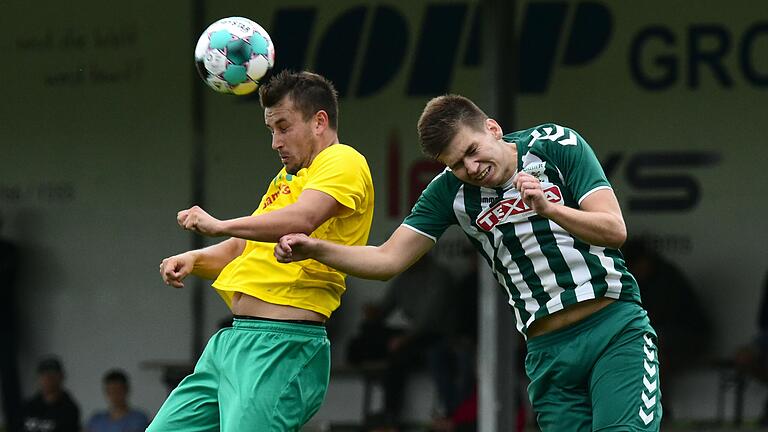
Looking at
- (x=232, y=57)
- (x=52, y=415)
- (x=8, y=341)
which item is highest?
(x=232, y=57)

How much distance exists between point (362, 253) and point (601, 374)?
3.02 ft

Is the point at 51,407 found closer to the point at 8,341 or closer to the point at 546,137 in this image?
the point at 8,341

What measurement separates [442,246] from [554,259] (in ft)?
22.9

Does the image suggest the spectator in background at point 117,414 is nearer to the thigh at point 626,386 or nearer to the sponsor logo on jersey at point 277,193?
the sponsor logo on jersey at point 277,193

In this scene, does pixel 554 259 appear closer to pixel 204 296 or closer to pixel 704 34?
pixel 704 34

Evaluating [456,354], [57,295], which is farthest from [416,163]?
[57,295]

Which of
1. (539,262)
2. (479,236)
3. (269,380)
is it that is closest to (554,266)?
(539,262)

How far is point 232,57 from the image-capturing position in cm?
557

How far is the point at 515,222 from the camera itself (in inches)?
203

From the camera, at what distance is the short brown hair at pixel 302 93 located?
5316 mm

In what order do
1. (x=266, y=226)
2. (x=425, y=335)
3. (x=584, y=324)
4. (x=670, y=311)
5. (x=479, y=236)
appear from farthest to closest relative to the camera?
(x=425, y=335), (x=670, y=311), (x=479, y=236), (x=584, y=324), (x=266, y=226)

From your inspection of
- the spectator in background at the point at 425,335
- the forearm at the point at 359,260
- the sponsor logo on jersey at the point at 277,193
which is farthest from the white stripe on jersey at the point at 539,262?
the spectator in background at the point at 425,335

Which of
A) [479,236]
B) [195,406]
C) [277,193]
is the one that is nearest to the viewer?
[195,406]

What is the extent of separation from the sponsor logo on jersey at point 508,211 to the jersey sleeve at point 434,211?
0.52ft
